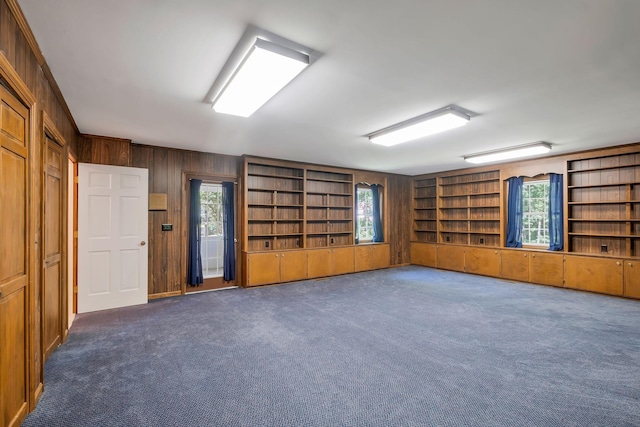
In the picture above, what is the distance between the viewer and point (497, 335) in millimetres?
3414

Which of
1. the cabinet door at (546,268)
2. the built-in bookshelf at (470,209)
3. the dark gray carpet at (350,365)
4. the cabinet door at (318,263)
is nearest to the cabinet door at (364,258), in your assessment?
the cabinet door at (318,263)

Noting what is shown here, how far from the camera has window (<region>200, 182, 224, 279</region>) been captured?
5.72m

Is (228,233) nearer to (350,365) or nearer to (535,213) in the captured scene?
(350,365)

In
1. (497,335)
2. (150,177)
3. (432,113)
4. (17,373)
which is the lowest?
(497,335)

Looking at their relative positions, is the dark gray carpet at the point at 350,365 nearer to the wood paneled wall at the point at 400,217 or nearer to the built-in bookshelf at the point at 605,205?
the built-in bookshelf at the point at 605,205

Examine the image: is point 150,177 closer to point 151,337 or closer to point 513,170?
point 151,337

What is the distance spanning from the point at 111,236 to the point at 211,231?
5.58 ft

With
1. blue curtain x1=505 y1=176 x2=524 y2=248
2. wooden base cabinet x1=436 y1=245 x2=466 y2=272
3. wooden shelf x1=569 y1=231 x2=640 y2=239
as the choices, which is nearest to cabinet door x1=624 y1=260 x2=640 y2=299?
wooden shelf x1=569 y1=231 x2=640 y2=239

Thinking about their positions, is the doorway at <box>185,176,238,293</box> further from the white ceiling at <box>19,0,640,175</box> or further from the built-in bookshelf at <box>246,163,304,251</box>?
the white ceiling at <box>19,0,640,175</box>

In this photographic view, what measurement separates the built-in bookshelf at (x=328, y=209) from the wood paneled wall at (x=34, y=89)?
4827 mm

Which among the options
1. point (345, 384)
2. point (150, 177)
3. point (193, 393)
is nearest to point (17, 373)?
point (193, 393)

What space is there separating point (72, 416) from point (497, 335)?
156 inches

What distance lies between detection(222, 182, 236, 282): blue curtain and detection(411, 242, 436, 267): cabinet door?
5.08 m

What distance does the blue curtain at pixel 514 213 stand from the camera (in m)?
6.43
